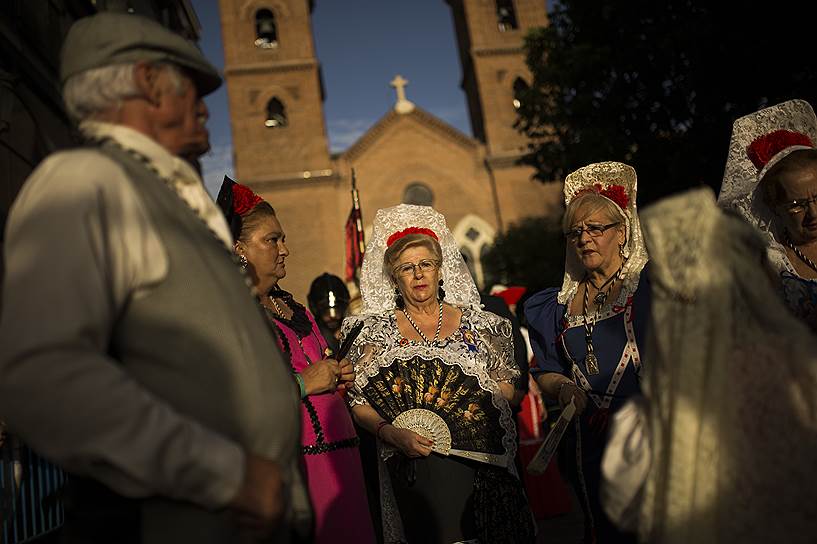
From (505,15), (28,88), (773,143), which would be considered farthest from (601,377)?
(505,15)

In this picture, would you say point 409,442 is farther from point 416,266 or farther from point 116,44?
point 116,44

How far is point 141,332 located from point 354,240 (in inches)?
360

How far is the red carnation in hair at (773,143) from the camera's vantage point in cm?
338

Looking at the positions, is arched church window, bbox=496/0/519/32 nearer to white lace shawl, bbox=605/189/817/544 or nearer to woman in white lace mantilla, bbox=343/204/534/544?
woman in white lace mantilla, bbox=343/204/534/544

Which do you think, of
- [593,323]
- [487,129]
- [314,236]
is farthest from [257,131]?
[593,323]

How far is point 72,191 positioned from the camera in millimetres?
1429

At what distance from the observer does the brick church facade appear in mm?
29875

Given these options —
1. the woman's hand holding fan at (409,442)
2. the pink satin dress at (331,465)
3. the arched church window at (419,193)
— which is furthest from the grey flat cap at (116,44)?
the arched church window at (419,193)

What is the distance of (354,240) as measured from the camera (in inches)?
418

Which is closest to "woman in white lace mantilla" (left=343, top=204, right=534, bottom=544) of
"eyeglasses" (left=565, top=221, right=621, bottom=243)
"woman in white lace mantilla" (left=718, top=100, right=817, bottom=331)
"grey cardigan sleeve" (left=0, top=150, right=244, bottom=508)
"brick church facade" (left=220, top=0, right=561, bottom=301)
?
"eyeglasses" (left=565, top=221, right=621, bottom=243)

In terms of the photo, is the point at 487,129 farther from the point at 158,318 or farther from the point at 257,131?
the point at 158,318

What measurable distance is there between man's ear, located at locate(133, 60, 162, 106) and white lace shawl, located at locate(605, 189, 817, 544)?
134 centimetres

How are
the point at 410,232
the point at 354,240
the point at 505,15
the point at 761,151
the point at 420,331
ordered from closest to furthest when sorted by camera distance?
1. the point at 761,151
2. the point at 420,331
3. the point at 410,232
4. the point at 354,240
5. the point at 505,15

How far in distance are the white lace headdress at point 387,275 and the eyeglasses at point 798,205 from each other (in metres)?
1.65
